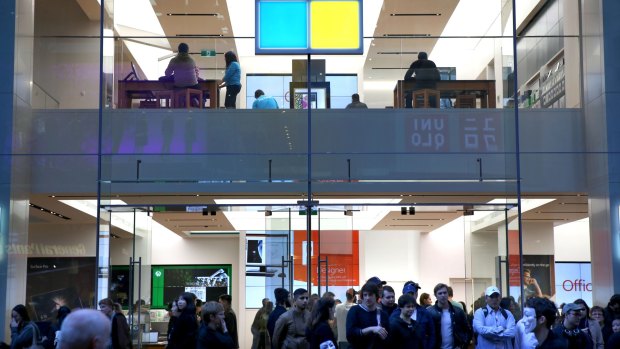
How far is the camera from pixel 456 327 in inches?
374

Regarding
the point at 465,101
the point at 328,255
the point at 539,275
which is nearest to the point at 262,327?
the point at 328,255

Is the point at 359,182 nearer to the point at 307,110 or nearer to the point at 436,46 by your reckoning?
the point at 307,110

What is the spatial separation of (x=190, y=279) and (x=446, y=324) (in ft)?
44.7

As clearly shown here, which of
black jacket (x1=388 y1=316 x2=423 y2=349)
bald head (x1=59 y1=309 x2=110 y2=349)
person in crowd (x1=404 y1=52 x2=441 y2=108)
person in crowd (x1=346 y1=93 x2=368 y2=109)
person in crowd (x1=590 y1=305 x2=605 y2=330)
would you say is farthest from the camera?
person in crowd (x1=346 y1=93 x2=368 y2=109)

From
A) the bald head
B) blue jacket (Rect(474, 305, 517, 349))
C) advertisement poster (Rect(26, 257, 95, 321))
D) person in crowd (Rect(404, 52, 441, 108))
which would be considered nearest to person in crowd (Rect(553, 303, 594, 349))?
blue jacket (Rect(474, 305, 517, 349))

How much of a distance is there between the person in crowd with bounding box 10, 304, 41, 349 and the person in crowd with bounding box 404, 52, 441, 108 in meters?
5.96

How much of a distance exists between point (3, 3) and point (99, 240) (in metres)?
3.55

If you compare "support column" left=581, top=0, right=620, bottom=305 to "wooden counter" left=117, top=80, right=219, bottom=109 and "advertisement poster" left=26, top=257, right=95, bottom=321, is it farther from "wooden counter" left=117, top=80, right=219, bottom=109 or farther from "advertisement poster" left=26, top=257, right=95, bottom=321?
"advertisement poster" left=26, top=257, right=95, bottom=321

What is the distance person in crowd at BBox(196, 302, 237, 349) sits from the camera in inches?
314

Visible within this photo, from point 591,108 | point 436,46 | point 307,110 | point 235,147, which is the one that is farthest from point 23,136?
point 591,108

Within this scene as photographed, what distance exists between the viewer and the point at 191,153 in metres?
13.4

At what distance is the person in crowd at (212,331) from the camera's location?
7965 millimetres

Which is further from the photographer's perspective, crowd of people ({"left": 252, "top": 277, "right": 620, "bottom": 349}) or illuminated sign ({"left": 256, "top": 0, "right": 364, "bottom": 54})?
illuminated sign ({"left": 256, "top": 0, "right": 364, "bottom": 54})

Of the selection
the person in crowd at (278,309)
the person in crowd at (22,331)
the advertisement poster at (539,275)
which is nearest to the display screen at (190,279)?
the advertisement poster at (539,275)
